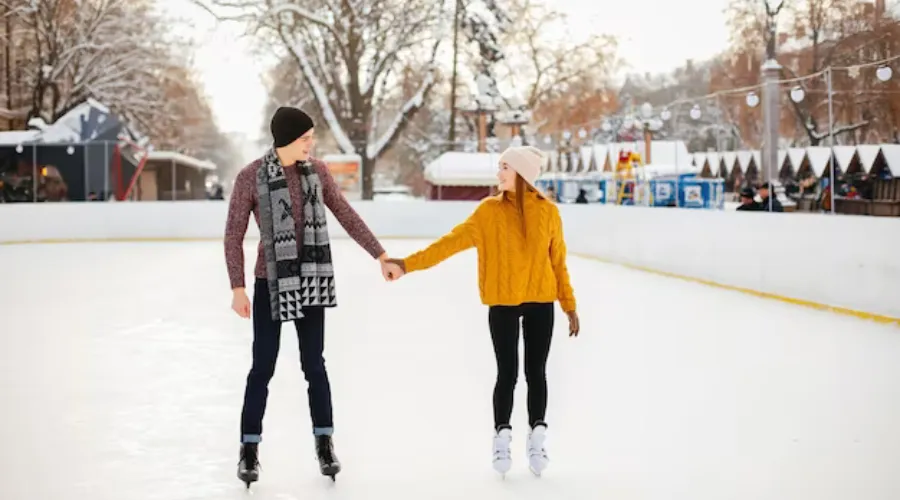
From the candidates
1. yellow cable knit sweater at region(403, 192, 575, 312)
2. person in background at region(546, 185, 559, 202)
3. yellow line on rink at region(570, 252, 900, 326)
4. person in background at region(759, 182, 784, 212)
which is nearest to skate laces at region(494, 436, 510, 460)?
yellow cable knit sweater at region(403, 192, 575, 312)

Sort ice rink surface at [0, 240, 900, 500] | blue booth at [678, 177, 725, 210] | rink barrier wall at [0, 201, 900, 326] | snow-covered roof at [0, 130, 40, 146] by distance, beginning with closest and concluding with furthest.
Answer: ice rink surface at [0, 240, 900, 500], rink barrier wall at [0, 201, 900, 326], blue booth at [678, 177, 725, 210], snow-covered roof at [0, 130, 40, 146]

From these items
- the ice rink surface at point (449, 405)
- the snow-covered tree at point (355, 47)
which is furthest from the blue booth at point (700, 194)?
the snow-covered tree at point (355, 47)

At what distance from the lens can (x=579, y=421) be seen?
5469 millimetres

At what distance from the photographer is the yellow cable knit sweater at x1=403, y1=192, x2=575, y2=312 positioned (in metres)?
4.12

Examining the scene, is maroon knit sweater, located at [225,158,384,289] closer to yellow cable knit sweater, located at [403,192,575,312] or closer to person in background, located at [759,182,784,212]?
yellow cable knit sweater, located at [403,192,575,312]

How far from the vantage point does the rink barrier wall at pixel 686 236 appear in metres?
9.83

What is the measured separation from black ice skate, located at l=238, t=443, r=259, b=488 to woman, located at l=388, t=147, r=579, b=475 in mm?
883

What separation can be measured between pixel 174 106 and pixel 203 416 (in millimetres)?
42322

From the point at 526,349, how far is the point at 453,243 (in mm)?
456

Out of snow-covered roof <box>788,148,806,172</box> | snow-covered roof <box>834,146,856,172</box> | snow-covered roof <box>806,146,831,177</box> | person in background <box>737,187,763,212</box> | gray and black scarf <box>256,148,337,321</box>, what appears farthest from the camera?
snow-covered roof <box>788,148,806,172</box>

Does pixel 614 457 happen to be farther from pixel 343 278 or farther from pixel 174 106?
pixel 174 106

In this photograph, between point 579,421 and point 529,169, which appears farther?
point 579,421

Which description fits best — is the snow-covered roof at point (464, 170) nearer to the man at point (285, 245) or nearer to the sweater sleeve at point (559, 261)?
the sweater sleeve at point (559, 261)

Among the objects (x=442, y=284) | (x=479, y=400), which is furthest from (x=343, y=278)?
(x=479, y=400)
